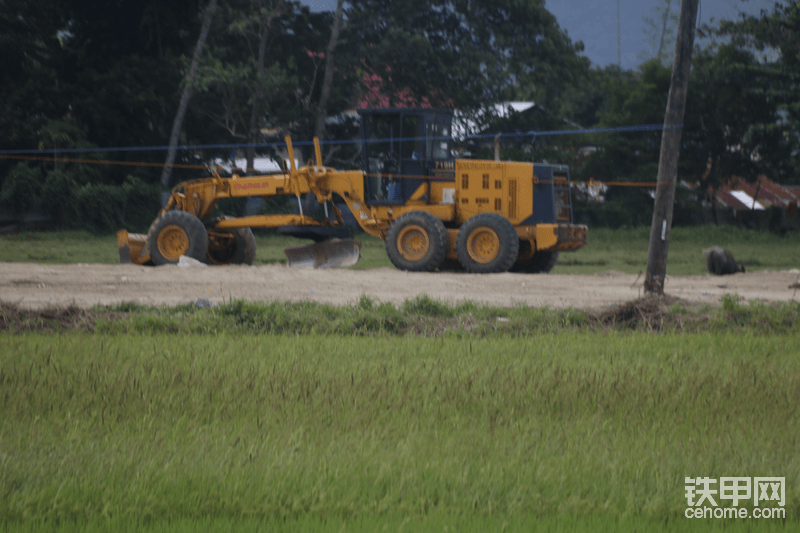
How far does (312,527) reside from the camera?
347 centimetres

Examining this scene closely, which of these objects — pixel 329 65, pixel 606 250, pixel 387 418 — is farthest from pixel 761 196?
pixel 387 418

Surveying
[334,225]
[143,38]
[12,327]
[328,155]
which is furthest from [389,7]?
[12,327]

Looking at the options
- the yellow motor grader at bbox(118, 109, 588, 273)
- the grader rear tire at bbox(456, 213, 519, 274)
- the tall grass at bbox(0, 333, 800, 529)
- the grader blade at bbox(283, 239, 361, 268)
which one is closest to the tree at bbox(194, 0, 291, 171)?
the yellow motor grader at bbox(118, 109, 588, 273)

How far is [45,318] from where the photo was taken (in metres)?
8.84

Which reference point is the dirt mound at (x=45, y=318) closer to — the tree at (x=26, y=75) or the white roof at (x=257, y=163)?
the tree at (x=26, y=75)

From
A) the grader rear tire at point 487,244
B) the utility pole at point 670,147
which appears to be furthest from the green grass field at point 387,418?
the grader rear tire at point 487,244

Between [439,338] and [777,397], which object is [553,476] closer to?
[777,397]

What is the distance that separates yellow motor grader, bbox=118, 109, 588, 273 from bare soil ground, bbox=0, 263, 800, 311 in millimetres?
1100

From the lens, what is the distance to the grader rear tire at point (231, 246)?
754 inches

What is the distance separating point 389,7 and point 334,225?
18.3 meters

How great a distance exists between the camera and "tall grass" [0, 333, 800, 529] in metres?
3.77

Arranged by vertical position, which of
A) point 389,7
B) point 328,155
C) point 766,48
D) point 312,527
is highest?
point 389,7

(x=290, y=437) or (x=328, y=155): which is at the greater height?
(x=328, y=155)

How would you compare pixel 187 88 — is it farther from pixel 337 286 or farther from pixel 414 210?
pixel 337 286
